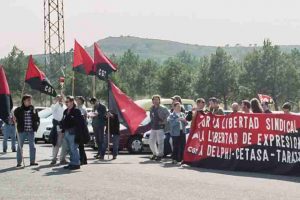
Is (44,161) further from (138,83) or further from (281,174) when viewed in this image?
(138,83)

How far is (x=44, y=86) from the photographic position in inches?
725

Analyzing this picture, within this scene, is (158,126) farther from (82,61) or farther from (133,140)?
(82,61)

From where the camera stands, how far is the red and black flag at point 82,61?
62.6 ft

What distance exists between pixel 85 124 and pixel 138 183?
145 inches

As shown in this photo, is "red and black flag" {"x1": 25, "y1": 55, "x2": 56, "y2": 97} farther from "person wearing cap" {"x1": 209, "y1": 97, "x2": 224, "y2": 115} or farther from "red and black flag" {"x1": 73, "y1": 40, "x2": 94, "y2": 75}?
"person wearing cap" {"x1": 209, "y1": 97, "x2": 224, "y2": 115}

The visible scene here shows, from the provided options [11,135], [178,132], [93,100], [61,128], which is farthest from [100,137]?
[11,135]

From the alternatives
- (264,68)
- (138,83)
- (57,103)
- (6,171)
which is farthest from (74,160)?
(138,83)

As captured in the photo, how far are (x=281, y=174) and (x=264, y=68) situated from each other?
4640 centimetres

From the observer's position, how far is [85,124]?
14852 mm

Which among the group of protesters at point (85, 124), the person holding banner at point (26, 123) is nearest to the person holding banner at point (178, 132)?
the group of protesters at point (85, 124)

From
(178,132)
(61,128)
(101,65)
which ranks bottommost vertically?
(178,132)

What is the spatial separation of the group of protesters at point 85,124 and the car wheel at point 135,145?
2.21 meters

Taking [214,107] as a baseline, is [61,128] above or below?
below

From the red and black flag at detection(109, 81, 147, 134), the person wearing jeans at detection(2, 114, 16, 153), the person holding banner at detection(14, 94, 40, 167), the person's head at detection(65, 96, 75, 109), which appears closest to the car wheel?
the red and black flag at detection(109, 81, 147, 134)
